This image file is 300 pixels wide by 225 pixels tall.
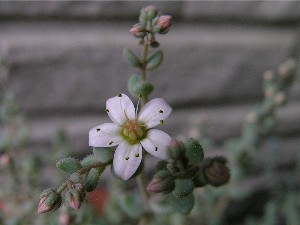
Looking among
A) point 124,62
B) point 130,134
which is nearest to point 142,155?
point 130,134

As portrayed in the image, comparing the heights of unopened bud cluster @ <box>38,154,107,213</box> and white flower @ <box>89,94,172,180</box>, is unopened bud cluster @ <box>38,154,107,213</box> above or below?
below

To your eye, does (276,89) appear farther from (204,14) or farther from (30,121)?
(30,121)

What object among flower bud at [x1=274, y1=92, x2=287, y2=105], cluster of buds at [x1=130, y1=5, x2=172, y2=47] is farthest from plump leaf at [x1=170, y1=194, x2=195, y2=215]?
flower bud at [x1=274, y1=92, x2=287, y2=105]

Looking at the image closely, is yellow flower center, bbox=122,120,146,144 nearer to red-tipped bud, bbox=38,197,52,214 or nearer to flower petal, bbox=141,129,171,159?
flower petal, bbox=141,129,171,159

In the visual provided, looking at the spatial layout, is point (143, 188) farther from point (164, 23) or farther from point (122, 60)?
point (122, 60)

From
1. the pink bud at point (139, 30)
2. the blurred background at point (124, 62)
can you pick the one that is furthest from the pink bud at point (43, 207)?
the blurred background at point (124, 62)

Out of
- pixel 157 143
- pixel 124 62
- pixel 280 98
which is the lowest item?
pixel 157 143
